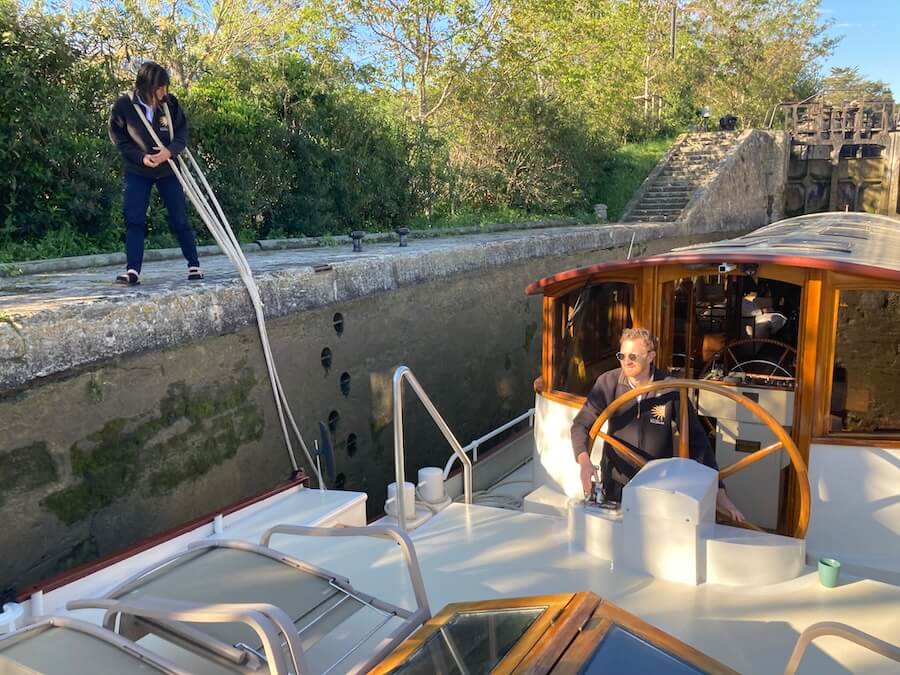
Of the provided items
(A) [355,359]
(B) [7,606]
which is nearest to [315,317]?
(A) [355,359]

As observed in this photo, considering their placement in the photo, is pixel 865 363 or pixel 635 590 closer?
pixel 635 590

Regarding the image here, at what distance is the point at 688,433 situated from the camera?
347 cm

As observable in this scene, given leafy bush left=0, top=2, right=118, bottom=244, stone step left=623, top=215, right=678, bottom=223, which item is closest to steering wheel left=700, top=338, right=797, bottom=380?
leafy bush left=0, top=2, right=118, bottom=244

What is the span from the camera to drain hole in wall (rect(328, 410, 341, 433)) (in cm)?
558

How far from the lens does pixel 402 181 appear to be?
11.3 m

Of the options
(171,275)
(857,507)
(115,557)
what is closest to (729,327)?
(857,507)

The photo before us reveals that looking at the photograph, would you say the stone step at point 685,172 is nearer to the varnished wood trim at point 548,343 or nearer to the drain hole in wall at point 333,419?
the varnished wood trim at point 548,343

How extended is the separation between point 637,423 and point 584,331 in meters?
1.30

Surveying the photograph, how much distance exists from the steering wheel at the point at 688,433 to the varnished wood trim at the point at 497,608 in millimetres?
1175

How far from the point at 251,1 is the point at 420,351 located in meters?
11.6

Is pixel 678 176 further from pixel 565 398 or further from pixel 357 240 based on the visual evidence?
pixel 565 398

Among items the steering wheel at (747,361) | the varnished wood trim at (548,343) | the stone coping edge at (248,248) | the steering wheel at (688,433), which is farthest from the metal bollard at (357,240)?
the steering wheel at (688,433)

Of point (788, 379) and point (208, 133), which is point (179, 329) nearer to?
point (788, 379)

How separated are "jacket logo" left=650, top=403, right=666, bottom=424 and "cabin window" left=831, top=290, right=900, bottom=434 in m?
1.12
